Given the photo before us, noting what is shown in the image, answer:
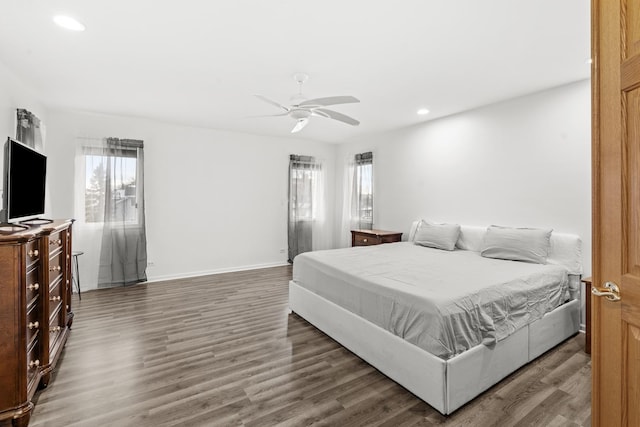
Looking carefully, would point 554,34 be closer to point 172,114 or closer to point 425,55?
point 425,55

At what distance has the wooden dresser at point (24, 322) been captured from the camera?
1.70 meters

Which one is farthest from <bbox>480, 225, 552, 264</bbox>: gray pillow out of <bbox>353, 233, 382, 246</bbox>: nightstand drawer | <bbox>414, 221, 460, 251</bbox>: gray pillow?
<bbox>353, 233, 382, 246</bbox>: nightstand drawer

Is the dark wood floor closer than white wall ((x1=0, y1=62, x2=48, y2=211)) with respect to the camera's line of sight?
Yes

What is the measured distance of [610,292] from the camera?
3.76 ft

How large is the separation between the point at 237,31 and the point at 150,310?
313cm

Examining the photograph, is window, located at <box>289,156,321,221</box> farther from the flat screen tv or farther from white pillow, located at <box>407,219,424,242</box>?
the flat screen tv

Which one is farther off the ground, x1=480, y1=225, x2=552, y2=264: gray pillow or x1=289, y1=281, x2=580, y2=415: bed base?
x1=480, y1=225, x2=552, y2=264: gray pillow

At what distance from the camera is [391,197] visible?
543 cm

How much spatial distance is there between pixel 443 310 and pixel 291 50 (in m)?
2.27

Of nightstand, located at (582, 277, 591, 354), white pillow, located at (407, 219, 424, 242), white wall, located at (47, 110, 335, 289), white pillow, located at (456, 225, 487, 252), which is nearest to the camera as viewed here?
nightstand, located at (582, 277, 591, 354)

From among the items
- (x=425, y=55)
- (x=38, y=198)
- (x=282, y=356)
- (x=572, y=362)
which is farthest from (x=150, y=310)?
(x=572, y=362)

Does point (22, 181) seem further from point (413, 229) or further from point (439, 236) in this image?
point (413, 229)

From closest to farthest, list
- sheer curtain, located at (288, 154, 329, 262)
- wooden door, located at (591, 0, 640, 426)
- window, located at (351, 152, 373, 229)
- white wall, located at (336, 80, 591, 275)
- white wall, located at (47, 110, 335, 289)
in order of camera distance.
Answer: wooden door, located at (591, 0, 640, 426) → white wall, located at (336, 80, 591, 275) → white wall, located at (47, 110, 335, 289) → window, located at (351, 152, 373, 229) → sheer curtain, located at (288, 154, 329, 262)

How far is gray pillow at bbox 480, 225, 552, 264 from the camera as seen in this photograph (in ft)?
10.4
